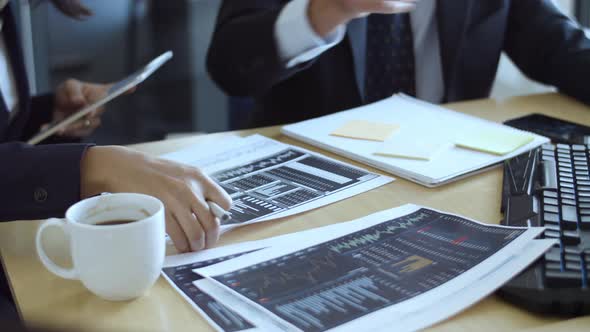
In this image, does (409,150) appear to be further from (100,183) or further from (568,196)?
(100,183)

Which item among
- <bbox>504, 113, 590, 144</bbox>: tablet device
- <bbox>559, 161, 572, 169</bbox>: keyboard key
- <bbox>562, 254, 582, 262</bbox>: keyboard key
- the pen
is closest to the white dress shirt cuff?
<bbox>504, 113, 590, 144</bbox>: tablet device

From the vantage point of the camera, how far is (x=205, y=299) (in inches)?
23.4

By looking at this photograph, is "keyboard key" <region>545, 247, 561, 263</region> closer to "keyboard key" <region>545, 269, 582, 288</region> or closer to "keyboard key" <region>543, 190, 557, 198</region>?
"keyboard key" <region>545, 269, 582, 288</region>

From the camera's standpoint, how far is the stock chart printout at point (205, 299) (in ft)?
1.80

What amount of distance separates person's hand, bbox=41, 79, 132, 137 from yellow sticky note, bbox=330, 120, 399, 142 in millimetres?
479

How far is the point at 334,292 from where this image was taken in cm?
59

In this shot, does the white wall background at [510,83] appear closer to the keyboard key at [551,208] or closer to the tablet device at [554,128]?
the tablet device at [554,128]

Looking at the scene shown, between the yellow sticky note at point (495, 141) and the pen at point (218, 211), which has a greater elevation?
the pen at point (218, 211)

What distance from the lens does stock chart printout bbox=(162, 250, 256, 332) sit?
1.80 feet

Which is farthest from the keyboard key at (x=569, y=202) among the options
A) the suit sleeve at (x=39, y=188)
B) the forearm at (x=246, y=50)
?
the forearm at (x=246, y=50)

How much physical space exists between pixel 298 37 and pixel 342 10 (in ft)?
0.39

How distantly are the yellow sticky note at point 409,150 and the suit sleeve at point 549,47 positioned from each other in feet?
1.50

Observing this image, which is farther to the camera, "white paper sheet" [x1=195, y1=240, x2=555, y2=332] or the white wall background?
the white wall background

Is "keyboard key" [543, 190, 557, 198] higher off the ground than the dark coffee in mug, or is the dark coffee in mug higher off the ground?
the dark coffee in mug
